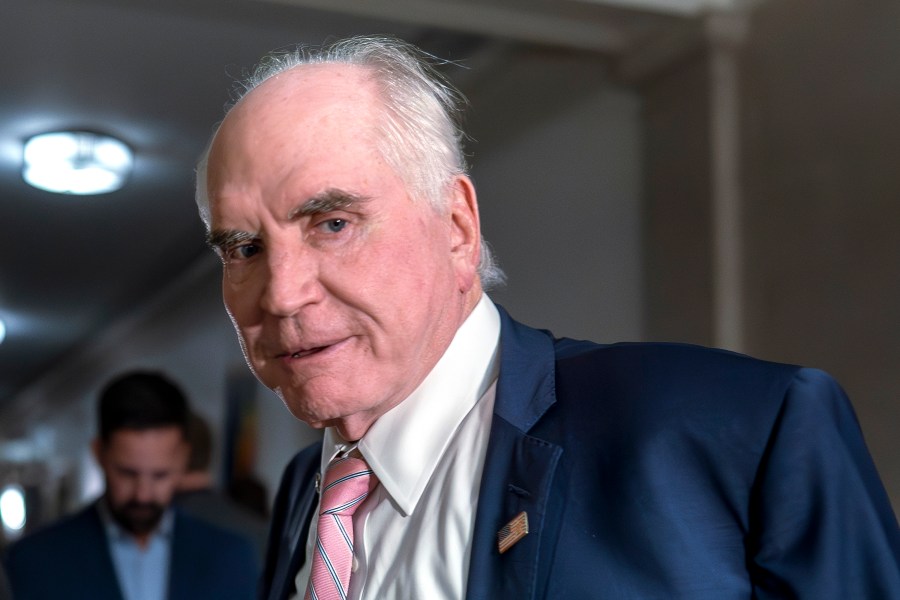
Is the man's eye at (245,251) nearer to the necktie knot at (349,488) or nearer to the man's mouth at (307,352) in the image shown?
the man's mouth at (307,352)

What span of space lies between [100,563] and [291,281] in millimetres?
2674

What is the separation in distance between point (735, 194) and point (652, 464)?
2.42 meters

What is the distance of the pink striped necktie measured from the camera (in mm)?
1310

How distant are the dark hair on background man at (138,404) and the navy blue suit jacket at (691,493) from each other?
283cm

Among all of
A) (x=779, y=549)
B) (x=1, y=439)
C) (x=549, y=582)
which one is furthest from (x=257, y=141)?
(x=1, y=439)

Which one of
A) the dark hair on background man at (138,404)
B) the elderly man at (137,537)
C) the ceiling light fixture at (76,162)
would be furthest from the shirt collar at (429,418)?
the ceiling light fixture at (76,162)

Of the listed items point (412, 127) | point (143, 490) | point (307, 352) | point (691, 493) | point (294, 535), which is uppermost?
point (412, 127)

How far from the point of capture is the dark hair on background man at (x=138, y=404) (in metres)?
3.81

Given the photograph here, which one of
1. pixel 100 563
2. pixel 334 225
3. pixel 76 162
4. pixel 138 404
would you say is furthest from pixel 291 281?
pixel 76 162

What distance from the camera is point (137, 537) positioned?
396 cm

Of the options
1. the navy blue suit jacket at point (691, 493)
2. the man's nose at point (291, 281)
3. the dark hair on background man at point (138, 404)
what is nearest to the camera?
the navy blue suit jacket at point (691, 493)

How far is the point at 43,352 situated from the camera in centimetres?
1073

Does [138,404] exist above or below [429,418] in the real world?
below

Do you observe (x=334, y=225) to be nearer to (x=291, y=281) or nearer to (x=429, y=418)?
(x=291, y=281)
